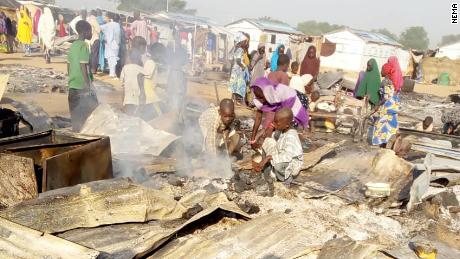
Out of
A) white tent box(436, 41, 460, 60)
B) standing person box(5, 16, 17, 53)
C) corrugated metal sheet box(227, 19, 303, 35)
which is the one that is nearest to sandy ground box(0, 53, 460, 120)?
standing person box(5, 16, 17, 53)

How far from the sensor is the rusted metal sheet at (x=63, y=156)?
3852mm

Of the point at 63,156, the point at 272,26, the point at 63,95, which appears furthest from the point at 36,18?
the point at 63,156

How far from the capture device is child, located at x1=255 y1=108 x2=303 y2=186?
4980mm

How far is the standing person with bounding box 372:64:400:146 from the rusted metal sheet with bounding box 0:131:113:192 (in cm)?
477

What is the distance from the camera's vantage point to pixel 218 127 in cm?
550

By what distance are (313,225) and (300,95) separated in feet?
13.6

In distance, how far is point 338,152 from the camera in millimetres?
6895

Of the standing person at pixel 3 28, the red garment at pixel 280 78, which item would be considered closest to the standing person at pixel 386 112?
the red garment at pixel 280 78

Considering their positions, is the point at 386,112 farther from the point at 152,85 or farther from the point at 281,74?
the point at 152,85

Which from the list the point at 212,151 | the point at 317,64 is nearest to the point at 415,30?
the point at 317,64

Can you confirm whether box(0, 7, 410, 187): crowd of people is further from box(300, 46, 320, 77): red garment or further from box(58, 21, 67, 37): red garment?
box(58, 21, 67, 37): red garment

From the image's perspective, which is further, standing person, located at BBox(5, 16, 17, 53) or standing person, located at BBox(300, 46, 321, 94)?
standing person, located at BBox(5, 16, 17, 53)

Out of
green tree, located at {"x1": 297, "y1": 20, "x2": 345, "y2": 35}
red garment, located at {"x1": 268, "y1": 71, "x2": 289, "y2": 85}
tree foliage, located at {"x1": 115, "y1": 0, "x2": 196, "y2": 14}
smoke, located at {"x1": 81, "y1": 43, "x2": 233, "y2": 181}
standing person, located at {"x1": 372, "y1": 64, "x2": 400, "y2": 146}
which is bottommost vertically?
smoke, located at {"x1": 81, "y1": 43, "x2": 233, "y2": 181}

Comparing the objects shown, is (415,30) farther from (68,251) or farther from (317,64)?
(68,251)
